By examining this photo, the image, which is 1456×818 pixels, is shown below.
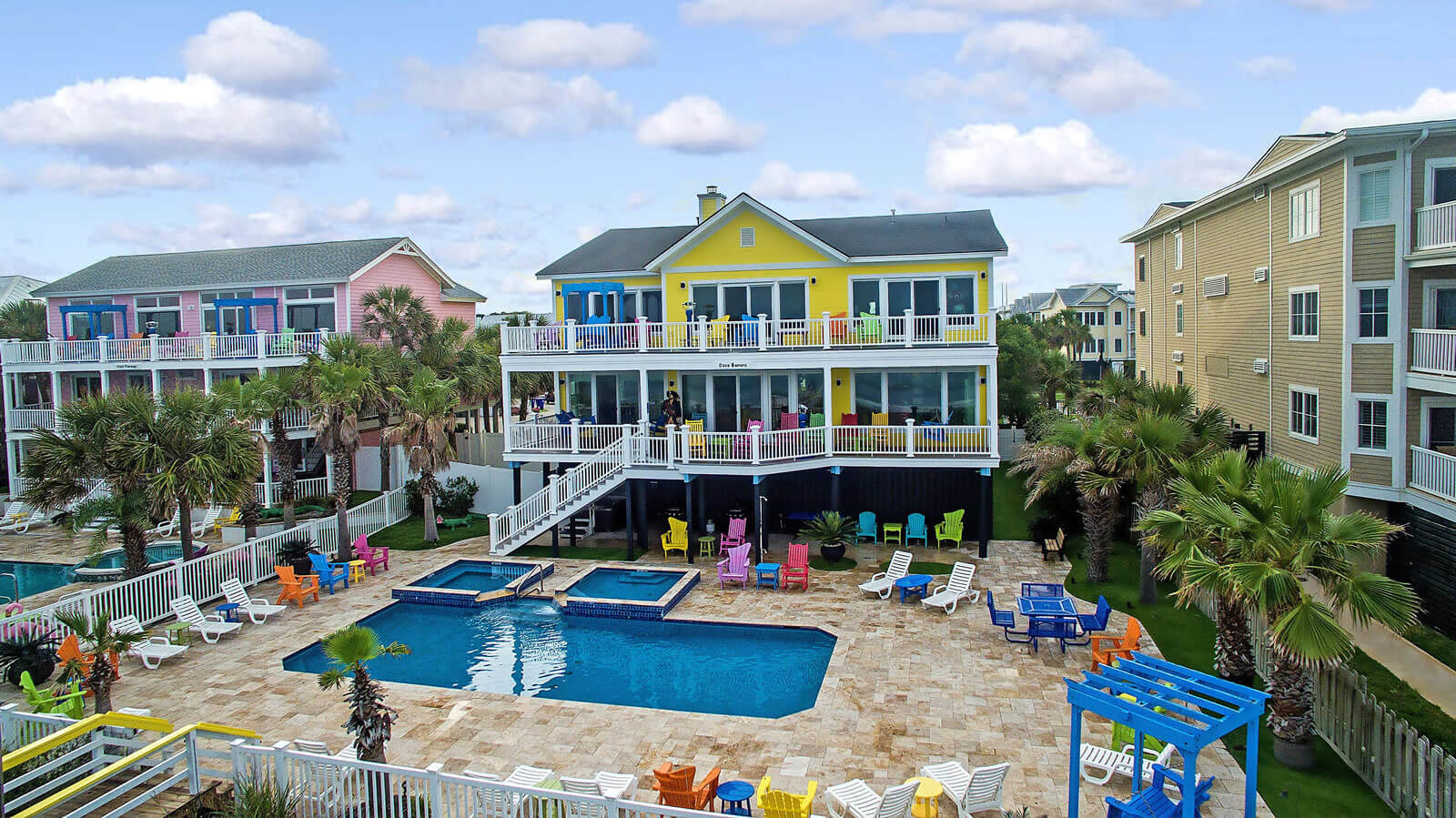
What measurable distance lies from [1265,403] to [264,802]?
76.4ft

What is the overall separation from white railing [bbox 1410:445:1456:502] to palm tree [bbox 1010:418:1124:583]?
518cm

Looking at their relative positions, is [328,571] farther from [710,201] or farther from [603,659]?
[710,201]

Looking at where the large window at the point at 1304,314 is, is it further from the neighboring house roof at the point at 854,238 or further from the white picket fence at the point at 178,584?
the white picket fence at the point at 178,584

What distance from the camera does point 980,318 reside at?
2255 centimetres

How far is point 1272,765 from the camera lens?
11.2 m

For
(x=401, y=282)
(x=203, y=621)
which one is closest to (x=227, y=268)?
(x=401, y=282)

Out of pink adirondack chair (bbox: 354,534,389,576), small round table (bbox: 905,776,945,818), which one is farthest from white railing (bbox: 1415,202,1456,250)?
pink adirondack chair (bbox: 354,534,389,576)

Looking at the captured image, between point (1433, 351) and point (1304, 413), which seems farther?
point (1304, 413)

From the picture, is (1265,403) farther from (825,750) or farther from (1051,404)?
(1051,404)

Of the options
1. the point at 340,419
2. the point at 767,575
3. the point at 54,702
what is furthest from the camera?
the point at 340,419

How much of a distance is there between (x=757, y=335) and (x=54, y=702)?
16.1 meters

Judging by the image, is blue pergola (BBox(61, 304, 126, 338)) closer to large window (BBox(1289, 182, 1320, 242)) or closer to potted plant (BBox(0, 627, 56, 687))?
potted plant (BBox(0, 627, 56, 687))

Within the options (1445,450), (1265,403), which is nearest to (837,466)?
(1265,403)

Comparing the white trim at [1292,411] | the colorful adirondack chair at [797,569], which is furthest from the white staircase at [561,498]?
the white trim at [1292,411]
